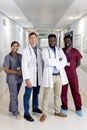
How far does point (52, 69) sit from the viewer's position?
3639mm

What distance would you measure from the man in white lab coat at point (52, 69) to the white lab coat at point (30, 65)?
125 millimetres

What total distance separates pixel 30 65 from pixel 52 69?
0.37 m

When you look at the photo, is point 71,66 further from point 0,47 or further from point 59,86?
point 0,47

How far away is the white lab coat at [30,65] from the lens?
11.7 ft

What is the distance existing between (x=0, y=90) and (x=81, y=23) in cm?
291

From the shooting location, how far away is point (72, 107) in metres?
4.49

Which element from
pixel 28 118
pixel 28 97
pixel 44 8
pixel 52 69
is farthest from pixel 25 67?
pixel 44 8

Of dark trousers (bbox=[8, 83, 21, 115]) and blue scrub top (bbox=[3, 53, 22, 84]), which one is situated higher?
blue scrub top (bbox=[3, 53, 22, 84])

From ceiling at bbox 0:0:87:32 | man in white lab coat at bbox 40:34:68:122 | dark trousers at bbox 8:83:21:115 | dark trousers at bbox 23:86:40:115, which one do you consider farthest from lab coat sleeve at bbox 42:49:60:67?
ceiling at bbox 0:0:87:32

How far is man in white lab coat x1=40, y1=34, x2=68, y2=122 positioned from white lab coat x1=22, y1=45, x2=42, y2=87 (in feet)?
0.41

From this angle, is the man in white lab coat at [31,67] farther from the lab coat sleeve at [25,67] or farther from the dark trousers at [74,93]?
the dark trousers at [74,93]

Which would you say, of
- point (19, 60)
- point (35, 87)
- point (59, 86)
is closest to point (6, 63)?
point (19, 60)

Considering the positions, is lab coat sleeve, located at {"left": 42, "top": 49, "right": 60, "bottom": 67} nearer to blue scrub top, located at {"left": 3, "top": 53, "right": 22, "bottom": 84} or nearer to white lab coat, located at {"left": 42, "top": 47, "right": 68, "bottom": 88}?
white lab coat, located at {"left": 42, "top": 47, "right": 68, "bottom": 88}

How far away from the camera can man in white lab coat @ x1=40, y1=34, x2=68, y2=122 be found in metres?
3.59
